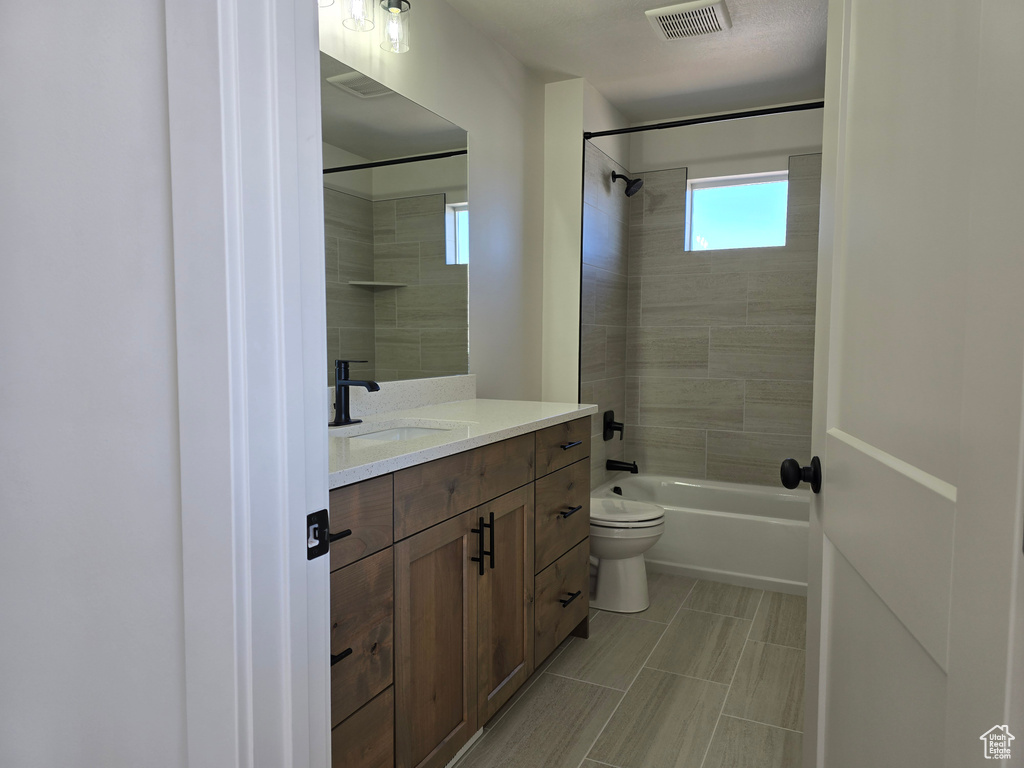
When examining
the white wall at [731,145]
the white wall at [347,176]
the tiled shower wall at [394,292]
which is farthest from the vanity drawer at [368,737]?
the white wall at [731,145]

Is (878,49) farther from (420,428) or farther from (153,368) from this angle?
(420,428)

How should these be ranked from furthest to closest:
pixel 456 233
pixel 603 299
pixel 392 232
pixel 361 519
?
pixel 603 299 < pixel 456 233 < pixel 392 232 < pixel 361 519

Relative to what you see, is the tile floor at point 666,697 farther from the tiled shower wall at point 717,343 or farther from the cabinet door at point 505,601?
the tiled shower wall at point 717,343

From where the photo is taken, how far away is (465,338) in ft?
8.82

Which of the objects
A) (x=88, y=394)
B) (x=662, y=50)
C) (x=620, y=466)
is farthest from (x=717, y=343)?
(x=88, y=394)

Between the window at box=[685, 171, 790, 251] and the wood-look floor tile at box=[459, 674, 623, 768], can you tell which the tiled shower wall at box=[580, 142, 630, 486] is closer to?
the window at box=[685, 171, 790, 251]

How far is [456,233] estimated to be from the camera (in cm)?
259

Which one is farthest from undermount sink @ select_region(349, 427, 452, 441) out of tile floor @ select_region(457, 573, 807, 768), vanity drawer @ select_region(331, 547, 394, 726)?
tile floor @ select_region(457, 573, 807, 768)

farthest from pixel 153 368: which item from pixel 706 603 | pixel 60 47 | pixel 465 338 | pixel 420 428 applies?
pixel 706 603

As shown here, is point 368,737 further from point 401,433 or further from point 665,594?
point 665,594

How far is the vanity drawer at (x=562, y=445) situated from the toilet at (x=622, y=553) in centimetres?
44

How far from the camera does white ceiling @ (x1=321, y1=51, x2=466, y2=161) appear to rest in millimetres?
2010

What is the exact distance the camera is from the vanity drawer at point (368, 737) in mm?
1254

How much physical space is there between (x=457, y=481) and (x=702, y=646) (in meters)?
1.45
